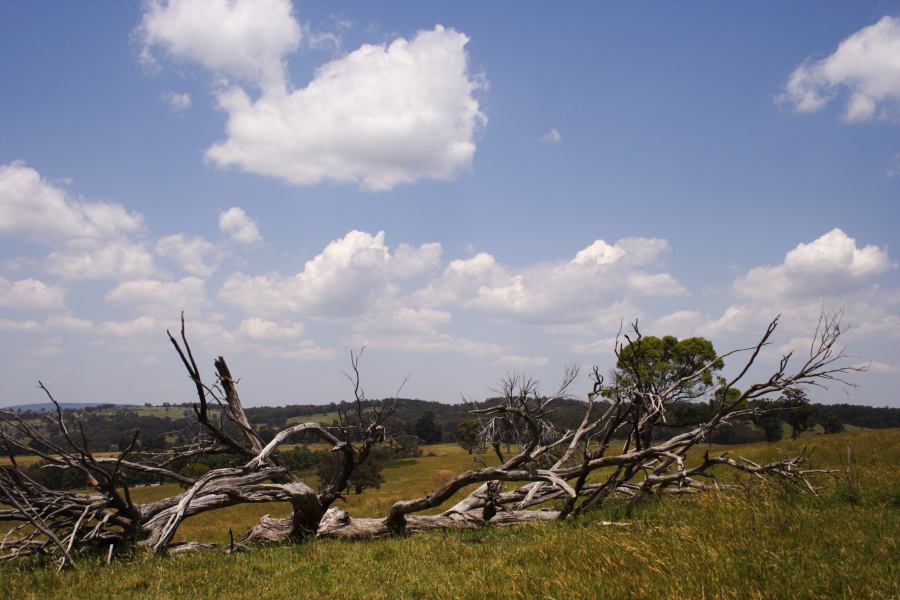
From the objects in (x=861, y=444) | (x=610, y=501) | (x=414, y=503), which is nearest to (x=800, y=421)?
(x=861, y=444)

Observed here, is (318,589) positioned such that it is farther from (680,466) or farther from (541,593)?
(680,466)

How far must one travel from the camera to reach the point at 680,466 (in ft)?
36.8

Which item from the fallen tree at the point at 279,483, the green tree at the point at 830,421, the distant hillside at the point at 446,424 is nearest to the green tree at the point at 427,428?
the distant hillside at the point at 446,424

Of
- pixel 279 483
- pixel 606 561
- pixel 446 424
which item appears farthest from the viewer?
pixel 446 424

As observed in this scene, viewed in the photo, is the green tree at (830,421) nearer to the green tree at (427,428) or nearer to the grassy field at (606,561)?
the green tree at (427,428)

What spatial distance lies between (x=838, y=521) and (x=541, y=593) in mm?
4878

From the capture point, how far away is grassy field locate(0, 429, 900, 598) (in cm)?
537

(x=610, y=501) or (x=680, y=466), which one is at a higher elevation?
(x=680, y=466)


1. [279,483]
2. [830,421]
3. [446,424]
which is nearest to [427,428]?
[446,424]

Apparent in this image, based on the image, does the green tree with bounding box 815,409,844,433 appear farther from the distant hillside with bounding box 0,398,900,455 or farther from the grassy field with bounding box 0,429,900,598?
the grassy field with bounding box 0,429,900,598

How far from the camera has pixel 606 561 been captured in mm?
6391

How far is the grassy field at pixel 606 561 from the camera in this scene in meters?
5.37

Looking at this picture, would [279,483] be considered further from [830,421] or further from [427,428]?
[427,428]

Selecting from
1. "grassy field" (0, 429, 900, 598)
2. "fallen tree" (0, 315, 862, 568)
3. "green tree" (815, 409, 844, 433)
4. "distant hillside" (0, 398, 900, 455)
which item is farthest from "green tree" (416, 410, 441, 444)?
"grassy field" (0, 429, 900, 598)
